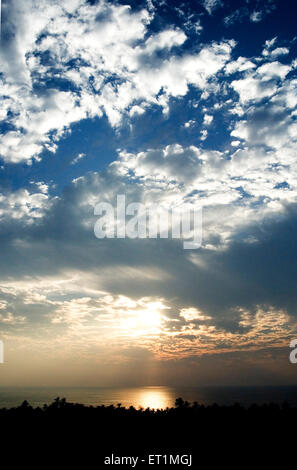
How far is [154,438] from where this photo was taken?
1546 cm

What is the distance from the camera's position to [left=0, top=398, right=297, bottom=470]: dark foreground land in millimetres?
13539

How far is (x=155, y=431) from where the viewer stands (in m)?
16.3

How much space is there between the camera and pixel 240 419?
56.3 feet

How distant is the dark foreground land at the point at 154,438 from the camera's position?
44.4 ft
